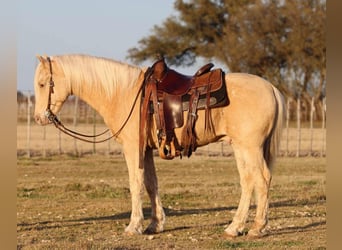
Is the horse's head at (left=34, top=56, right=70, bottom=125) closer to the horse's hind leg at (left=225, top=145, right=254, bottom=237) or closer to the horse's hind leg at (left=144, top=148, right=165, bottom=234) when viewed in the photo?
the horse's hind leg at (left=144, top=148, right=165, bottom=234)

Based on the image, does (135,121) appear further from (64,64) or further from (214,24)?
(214,24)

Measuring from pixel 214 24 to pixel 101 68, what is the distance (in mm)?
39999

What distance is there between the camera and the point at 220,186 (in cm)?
1296

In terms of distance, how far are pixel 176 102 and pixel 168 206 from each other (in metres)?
3.20

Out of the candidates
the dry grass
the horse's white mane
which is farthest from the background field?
the dry grass

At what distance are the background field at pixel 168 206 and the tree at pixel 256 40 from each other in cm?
2017

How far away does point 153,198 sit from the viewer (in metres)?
7.72

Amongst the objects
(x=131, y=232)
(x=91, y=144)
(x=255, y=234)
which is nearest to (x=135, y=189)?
(x=131, y=232)

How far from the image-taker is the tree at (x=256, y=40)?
123ft

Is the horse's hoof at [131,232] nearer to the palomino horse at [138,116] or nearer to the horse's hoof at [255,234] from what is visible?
the palomino horse at [138,116]

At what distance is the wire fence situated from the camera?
21761mm

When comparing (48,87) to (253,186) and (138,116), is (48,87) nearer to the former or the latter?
(138,116)

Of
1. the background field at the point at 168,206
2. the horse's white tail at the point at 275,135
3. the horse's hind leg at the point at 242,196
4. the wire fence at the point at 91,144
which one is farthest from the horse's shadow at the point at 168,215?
the wire fence at the point at 91,144
